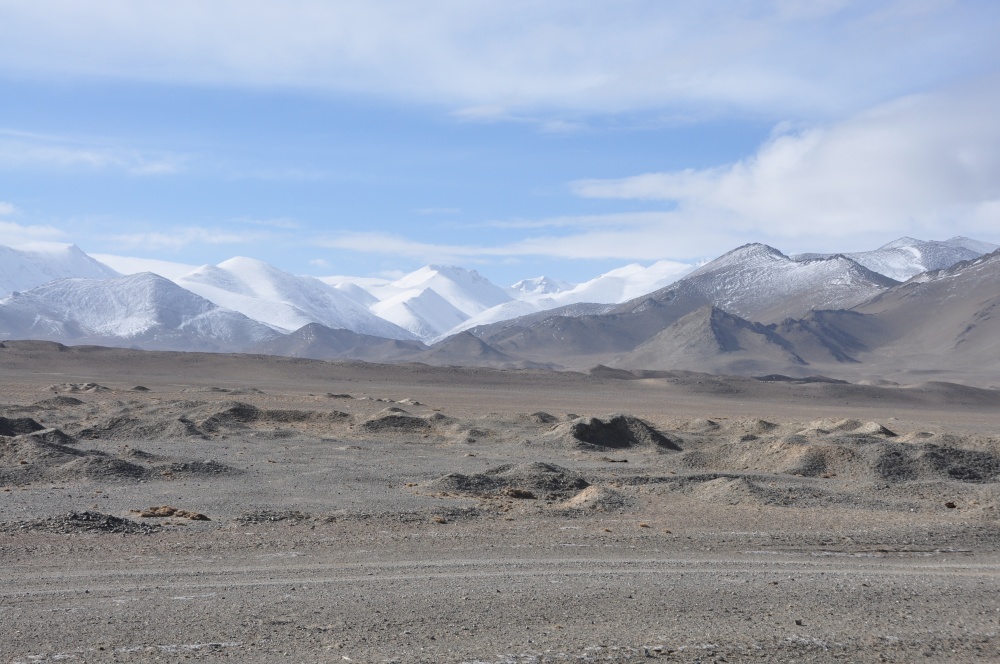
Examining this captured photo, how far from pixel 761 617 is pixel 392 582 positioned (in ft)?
13.9

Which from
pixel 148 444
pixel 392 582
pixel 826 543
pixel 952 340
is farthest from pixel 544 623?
pixel 952 340

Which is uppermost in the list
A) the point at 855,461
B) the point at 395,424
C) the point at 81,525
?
the point at 855,461

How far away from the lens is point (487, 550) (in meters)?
13.7

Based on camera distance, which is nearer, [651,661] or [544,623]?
[651,661]

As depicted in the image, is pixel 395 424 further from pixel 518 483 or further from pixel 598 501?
pixel 598 501

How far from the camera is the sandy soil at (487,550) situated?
31.1 ft

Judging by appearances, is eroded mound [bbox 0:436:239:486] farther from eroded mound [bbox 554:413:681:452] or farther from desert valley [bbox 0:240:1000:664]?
eroded mound [bbox 554:413:681:452]

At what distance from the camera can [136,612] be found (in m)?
9.78

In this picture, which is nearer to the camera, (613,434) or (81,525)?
(81,525)

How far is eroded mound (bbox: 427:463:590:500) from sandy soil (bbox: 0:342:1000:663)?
0.25 ft

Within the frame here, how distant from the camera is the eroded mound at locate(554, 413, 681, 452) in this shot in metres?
32.8

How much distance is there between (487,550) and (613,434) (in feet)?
66.7

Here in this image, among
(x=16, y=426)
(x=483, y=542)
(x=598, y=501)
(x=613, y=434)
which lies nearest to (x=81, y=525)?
(x=483, y=542)

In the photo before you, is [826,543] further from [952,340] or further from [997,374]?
[952,340]
